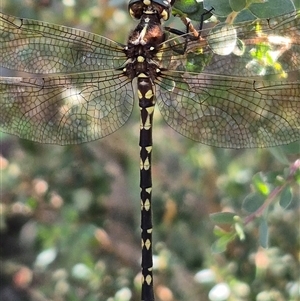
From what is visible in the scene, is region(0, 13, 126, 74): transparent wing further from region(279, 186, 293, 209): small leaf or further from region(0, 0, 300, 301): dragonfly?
region(279, 186, 293, 209): small leaf

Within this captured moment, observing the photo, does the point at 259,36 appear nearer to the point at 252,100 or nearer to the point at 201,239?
the point at 252,100

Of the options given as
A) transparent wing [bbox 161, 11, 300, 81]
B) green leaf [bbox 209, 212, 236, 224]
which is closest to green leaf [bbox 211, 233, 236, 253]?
green leaf [bbox 209, 212, 236, 224]

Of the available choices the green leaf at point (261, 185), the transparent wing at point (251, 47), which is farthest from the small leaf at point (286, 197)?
the transparent wing at point (251, 47)

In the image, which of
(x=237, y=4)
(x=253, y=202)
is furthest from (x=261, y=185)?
(x=237, y=4)

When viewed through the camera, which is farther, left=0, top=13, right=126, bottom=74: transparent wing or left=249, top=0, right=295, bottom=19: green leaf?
left=0, top=13, right=126, bottom=74: transparent wing

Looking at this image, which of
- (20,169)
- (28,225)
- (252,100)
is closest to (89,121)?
(252,100)

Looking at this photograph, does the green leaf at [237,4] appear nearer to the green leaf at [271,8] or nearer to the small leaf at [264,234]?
the green leaf at [271,8]
